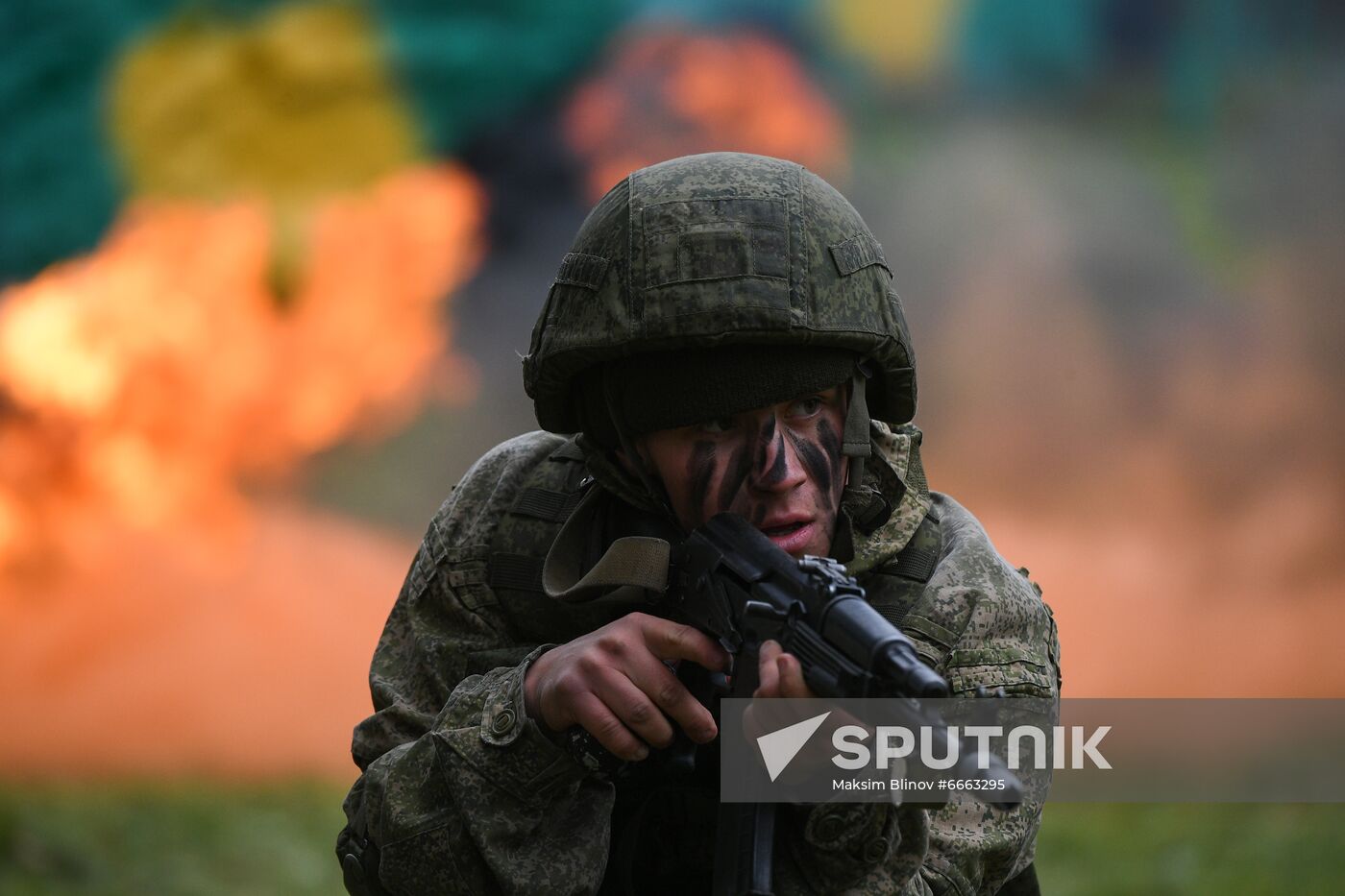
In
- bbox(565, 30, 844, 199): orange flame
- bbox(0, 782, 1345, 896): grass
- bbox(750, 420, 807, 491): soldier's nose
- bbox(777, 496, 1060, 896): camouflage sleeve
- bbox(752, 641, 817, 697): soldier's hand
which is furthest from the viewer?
bbox(565, 30, 844, 199): orange flame

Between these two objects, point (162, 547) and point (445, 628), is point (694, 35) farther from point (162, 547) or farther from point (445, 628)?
point (445, 628)

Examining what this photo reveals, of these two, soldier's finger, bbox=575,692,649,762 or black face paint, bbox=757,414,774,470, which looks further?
black face paint, bbox=757,414,774,470

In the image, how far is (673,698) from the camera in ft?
7.88

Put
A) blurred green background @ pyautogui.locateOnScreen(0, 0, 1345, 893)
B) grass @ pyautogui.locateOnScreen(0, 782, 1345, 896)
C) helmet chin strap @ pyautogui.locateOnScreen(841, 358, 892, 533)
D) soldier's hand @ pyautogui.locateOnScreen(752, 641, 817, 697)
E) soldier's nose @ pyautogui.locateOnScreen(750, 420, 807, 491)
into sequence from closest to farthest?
soldier's hand @ pyautogui.locateOnScreen(752, 641, 817, 697)
soldier's nose @ pyautogui.locateOnScreen(750, 420, 807, 491)
helmet chin strap @ pyautogui.locateOnScreen(841, 358, 892, 533)
grass @ pyautogui.locateOnScreen(0, 782, 1345, 896)
blurred green background @ pyautogui.locateOnScreen(0, 0, 1345, 893)

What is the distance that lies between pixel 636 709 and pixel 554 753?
22 centimetres

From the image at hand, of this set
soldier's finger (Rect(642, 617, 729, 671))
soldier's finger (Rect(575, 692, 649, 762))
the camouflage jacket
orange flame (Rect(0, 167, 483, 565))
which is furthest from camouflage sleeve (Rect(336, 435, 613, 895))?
orange flame (Rect(0, 167, 483, 565))

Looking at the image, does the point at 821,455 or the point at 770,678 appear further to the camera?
the point at 821,455

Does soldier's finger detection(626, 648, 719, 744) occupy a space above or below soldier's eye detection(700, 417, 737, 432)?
below

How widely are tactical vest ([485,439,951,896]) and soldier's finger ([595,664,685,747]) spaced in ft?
1.06

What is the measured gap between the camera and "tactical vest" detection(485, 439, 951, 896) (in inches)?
108

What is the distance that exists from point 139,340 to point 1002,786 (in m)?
7.29

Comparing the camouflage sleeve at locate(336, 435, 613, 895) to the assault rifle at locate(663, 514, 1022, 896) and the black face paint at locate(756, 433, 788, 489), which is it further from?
the black face paint at locate(756, 433, 788, 489)

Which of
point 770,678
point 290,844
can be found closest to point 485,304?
point 290,844

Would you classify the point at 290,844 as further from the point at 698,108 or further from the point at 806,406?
the point at 806,406
